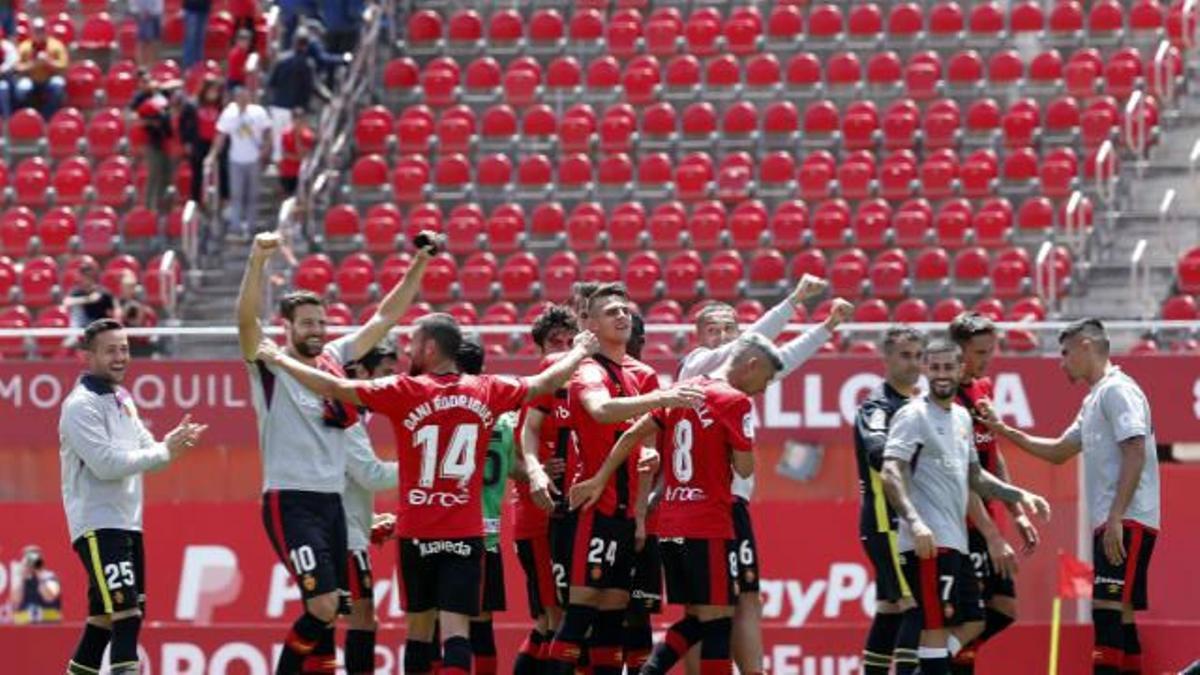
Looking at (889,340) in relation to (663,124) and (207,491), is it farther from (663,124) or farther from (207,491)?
(663,124)

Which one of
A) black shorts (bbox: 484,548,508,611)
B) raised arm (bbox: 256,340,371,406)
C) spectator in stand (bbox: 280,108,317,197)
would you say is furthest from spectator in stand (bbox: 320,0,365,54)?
raised arm (bbox: 256,340,371,406)

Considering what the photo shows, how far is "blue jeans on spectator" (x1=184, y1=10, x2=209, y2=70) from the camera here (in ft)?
98.5

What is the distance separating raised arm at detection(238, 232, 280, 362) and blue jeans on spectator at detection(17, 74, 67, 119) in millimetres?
16145

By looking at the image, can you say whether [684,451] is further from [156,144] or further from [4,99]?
[4,99]

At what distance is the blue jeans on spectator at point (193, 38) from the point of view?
30016 millimetres

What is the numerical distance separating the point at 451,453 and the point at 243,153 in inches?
530

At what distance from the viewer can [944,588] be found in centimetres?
1573

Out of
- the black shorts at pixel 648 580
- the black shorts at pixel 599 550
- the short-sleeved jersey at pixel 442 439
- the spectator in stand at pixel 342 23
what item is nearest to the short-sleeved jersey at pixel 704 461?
the black shorts at pixel 599 550

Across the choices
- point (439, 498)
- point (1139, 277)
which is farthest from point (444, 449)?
point (1139, 277)

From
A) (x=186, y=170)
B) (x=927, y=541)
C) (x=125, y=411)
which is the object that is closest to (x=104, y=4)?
(x=186, y=170)

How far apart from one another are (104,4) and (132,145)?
2826 mm

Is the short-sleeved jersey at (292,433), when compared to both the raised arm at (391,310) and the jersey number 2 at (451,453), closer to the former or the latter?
the raised arm at (391,310)

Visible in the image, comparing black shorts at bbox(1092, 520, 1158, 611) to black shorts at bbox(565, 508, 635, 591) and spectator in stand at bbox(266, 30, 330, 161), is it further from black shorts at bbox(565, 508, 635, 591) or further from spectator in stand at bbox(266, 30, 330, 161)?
spectator in stand at bbox(266, 30, 330, 161)

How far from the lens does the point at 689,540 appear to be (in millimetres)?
14898
